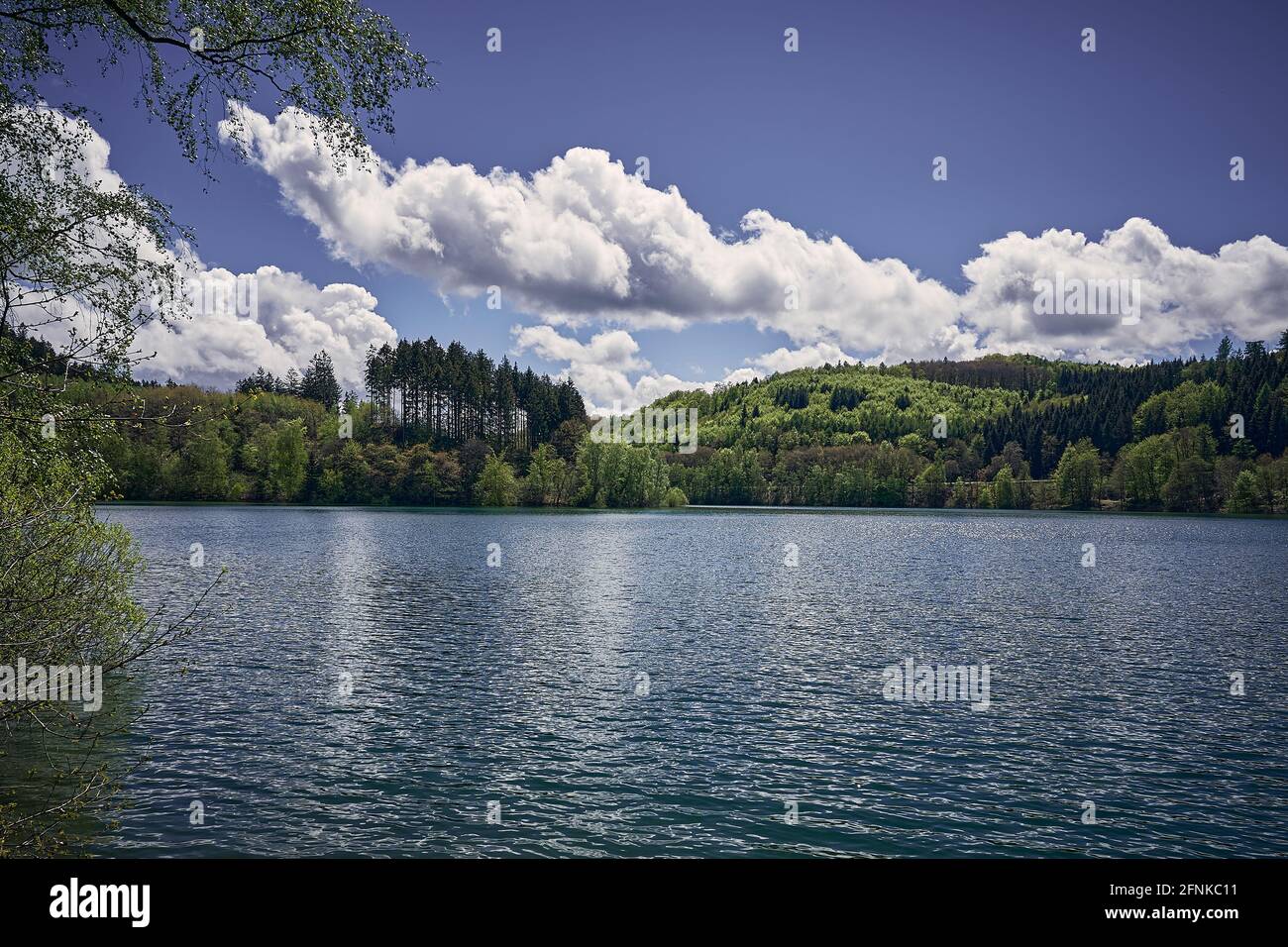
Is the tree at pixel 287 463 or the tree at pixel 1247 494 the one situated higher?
the tree at pixel 287 463

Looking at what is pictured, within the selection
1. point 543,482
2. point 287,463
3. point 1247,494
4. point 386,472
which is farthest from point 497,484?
point 1247,494

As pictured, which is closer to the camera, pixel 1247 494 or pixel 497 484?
pixel 1247 494

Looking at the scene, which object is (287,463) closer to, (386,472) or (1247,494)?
(386,472)

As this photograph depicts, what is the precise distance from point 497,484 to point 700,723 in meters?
154

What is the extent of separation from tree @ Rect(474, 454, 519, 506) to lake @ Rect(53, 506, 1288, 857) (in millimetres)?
116549

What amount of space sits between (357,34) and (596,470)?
550 ft

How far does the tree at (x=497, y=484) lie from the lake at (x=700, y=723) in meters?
117

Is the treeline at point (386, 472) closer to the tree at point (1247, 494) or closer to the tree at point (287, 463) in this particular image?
the tree at point (287, 463)

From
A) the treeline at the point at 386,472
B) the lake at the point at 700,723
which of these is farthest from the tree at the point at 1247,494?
the lake at the point at 700,723

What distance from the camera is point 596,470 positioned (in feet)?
590

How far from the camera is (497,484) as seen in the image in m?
175

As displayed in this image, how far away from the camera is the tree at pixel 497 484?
17450 centimetres
